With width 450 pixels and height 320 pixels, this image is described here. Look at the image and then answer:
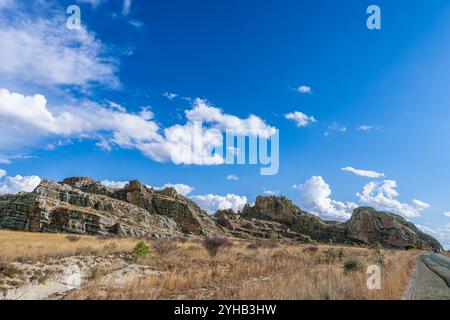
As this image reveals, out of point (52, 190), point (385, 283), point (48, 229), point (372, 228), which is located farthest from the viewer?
point (372, 228)

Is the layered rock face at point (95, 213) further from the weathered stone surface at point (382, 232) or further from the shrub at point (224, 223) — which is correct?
the weathered stone surface at point (382, 232)

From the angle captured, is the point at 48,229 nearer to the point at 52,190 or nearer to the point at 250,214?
the point at 52,190

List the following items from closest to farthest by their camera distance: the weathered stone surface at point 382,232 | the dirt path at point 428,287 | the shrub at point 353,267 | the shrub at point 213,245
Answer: the dirt path at point 428,287, the shrub at point 353,267, the shrub at point 213,245, the weathered stone surface at point 382,232

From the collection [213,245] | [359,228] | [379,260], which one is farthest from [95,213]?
[359,228]

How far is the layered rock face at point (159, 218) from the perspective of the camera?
195 ft

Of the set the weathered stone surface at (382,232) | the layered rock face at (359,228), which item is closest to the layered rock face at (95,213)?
the layered rock face at (359,228)

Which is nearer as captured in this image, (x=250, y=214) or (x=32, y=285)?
(x=32, y=285)

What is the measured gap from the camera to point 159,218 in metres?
84.3

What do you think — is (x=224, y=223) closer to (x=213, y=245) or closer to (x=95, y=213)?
(x=95, y=213)

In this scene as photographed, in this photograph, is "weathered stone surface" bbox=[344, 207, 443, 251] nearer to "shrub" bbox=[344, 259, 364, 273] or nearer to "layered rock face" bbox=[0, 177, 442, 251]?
"layered rock face" bbox=[0, 177, 442, 251]
